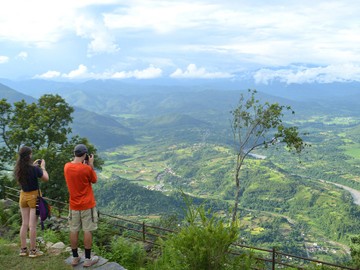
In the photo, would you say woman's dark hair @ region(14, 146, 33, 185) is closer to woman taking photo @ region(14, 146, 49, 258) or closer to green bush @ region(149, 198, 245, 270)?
woman taking photo @ region(14, 146, 49, 258)

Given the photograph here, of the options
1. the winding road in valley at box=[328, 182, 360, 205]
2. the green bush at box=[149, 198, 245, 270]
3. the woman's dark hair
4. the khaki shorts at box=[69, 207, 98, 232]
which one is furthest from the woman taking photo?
the winding road in valley at box=[328, 182, 360, 205]

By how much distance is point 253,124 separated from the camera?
70.9 ft

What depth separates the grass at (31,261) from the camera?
711 cm

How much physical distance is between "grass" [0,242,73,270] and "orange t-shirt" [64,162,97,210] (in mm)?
1457

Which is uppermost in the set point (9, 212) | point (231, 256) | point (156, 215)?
point (231, 256)

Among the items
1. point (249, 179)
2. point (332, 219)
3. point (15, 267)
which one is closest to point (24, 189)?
point (15, 267)

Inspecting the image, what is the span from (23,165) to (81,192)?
4.77 feet

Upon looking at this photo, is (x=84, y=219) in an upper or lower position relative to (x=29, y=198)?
lower

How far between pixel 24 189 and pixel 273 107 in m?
17.1

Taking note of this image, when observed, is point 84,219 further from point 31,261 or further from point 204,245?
point 204,245

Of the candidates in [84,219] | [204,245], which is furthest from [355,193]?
[84,219]

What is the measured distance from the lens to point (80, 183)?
666 centimetres

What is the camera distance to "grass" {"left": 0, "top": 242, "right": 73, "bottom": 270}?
7114 millimetres

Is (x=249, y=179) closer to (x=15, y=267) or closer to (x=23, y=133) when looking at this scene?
(x=23, y=133)
